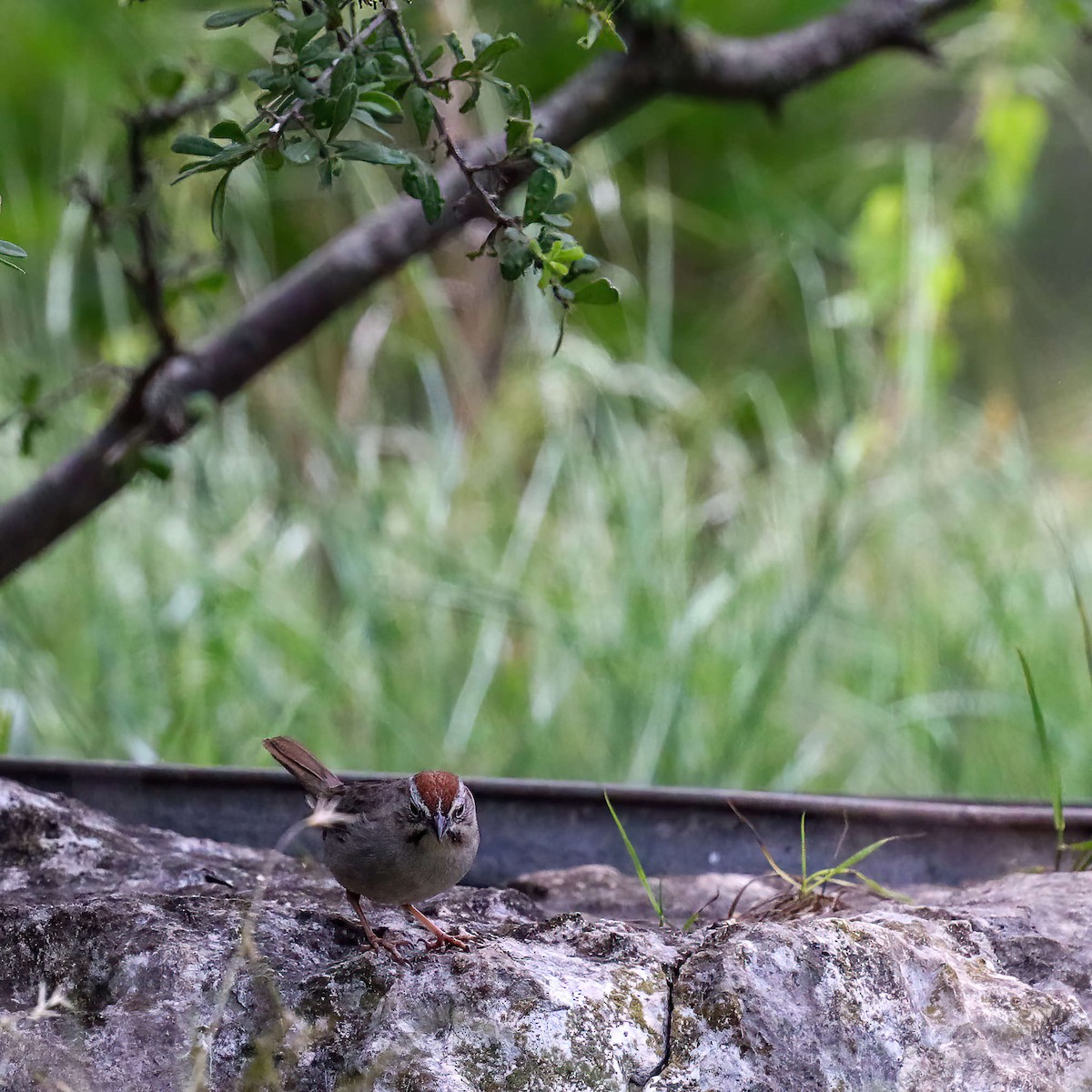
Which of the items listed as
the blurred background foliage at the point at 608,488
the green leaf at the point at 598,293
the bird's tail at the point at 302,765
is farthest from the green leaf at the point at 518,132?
the blurred background foliage at the point at 608,488

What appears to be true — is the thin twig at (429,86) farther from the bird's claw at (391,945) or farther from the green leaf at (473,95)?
the bird's claw at (391,945)

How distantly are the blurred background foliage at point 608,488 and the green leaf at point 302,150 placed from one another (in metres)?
1.21

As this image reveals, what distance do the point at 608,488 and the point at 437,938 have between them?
2427 millimetres

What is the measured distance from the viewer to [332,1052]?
3.25 feet

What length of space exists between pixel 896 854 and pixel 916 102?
5172 mm

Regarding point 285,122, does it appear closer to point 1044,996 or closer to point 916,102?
point 1044,996

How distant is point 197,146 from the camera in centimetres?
96

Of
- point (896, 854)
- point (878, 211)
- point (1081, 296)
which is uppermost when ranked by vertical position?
point (1081, 296)

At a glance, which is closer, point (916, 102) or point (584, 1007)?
point (584, 1007)

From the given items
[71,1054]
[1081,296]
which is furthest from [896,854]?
[1081,296]

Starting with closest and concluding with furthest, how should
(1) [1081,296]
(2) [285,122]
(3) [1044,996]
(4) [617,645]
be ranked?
1. (2) [285,122]
2. (3) [1044,996]
3. (4) [617,645]
4. (1) [1081,296]

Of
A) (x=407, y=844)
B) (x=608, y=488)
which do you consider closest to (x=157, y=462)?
(x=407, y=844)

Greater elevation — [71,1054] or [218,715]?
[218,715]

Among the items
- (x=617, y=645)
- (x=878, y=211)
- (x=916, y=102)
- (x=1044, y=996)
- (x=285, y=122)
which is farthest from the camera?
(x=916, y=102)
